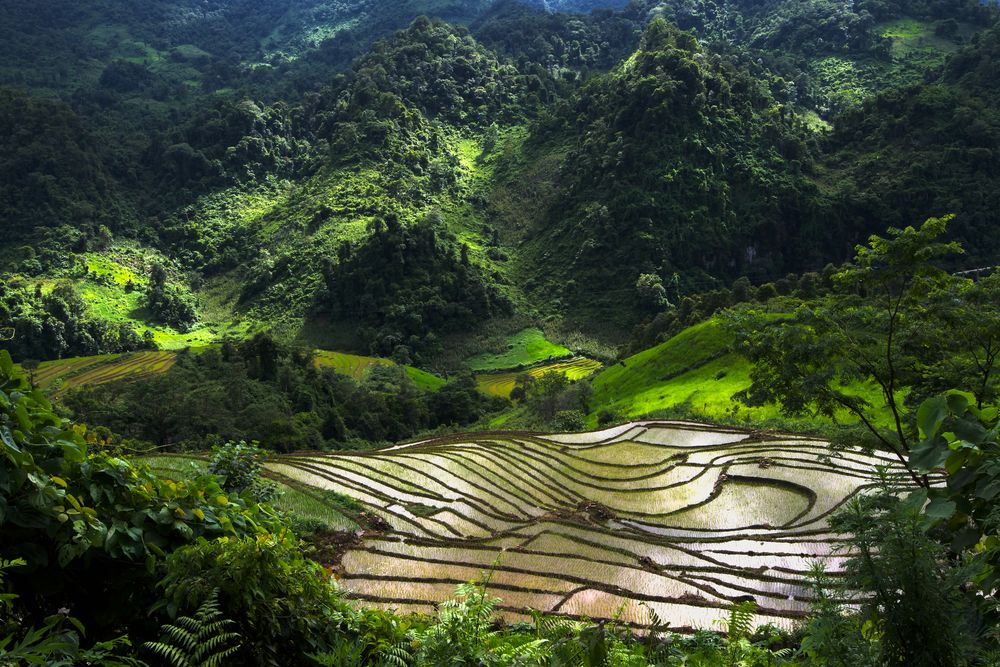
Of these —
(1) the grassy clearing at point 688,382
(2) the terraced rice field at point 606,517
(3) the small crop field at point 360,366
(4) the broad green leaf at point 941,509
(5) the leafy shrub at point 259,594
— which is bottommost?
(3) the small crop field at point 360,366

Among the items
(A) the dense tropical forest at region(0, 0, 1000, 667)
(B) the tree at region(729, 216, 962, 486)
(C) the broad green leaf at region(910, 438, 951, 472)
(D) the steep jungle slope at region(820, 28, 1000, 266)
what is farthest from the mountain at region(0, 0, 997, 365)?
(C) the broad green leaf at region(910, 438, 951, 472)

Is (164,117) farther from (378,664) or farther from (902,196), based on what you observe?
(378,664)

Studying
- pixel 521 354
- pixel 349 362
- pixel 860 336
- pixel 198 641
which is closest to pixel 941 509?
pixel 198 641

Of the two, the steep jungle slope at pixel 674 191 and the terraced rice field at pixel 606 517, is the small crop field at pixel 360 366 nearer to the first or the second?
the steep jungle slope at pixel 674 191

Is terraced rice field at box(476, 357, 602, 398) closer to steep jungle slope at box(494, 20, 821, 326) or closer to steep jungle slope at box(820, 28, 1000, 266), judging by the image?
steep jungle slope at box(494, 20, 821, 326)

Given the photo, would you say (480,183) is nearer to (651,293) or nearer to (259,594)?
(651,293)

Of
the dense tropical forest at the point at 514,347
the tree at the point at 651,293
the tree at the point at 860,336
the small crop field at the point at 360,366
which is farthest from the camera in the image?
the tree at the point at 651,293

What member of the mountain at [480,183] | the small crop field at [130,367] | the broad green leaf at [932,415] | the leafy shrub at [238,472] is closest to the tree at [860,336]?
the leafy shrub at [238,472]
